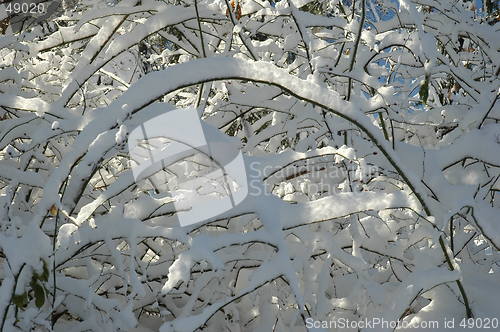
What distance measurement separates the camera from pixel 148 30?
1899 millimetres

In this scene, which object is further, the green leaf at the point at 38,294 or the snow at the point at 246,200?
the snow at the point at 246,200

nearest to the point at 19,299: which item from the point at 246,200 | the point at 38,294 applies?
the point at 38,294

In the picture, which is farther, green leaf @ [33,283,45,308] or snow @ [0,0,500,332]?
snow @ [0,0,500,332]

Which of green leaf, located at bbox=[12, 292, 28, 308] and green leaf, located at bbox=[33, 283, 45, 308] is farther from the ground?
green leaf, located at bbox=[33, 283, 45, 308]

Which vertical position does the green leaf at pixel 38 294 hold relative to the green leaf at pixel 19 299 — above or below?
above

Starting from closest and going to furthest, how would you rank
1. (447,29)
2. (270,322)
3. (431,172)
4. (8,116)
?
(431,172), (270,322), (447,29), (8,116)

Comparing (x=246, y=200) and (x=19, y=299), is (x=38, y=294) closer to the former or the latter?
(x=19, y=299)

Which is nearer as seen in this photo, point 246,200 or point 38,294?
point 38,294

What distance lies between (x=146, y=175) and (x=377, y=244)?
0.77m

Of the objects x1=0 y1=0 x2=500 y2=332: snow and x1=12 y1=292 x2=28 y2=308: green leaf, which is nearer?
x1=12 y1=292 x2=28 y2=308: green leaf

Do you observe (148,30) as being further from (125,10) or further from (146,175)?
(146,175)

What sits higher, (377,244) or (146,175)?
(146,175)

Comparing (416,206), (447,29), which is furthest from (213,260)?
(447,29)

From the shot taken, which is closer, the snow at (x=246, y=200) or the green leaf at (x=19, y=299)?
the green leaf at (x=19, y=299)
